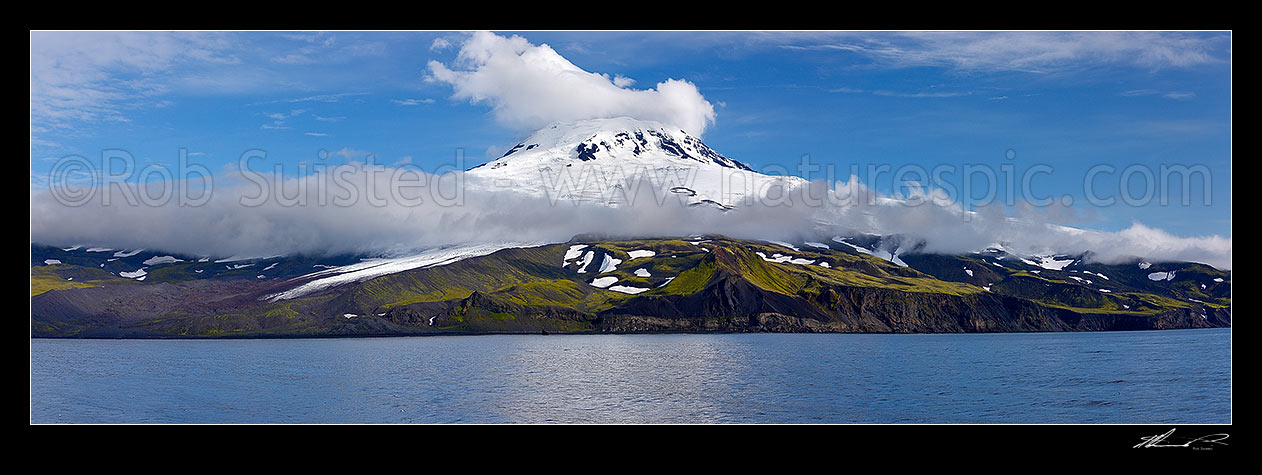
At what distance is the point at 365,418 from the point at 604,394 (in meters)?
16.5
